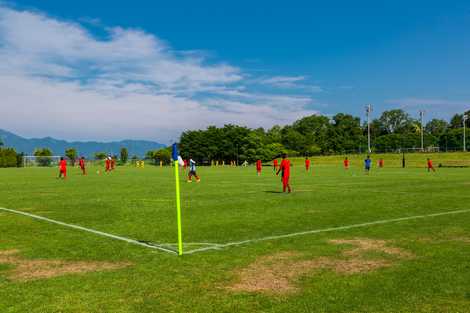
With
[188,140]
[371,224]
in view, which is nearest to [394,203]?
[371,224]

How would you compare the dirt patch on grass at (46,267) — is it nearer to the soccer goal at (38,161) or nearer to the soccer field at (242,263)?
the soccer field at (242,263)

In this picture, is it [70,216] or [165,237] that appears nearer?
[165,237]

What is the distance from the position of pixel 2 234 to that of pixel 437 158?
80.6 m

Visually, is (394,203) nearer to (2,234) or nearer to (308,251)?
(308,251)

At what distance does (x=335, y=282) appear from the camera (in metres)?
6.03

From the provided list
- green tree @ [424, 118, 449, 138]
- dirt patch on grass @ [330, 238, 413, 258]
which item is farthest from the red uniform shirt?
green tree @ [424, 118, 449, 138]

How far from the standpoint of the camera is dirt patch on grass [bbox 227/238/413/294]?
5.88m

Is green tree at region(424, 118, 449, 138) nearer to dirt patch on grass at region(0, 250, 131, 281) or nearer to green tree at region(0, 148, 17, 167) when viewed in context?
green tree at region(0, 148, 17, 167)

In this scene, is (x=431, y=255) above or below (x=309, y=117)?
below

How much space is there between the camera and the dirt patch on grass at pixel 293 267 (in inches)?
231

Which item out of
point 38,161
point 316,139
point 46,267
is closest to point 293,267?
point 46,267

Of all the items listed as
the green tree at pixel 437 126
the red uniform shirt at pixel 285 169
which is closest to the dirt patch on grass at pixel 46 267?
the red uniform shirt at pixel 285 169

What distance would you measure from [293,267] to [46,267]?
3.76 metres

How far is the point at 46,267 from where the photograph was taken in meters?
6.93
